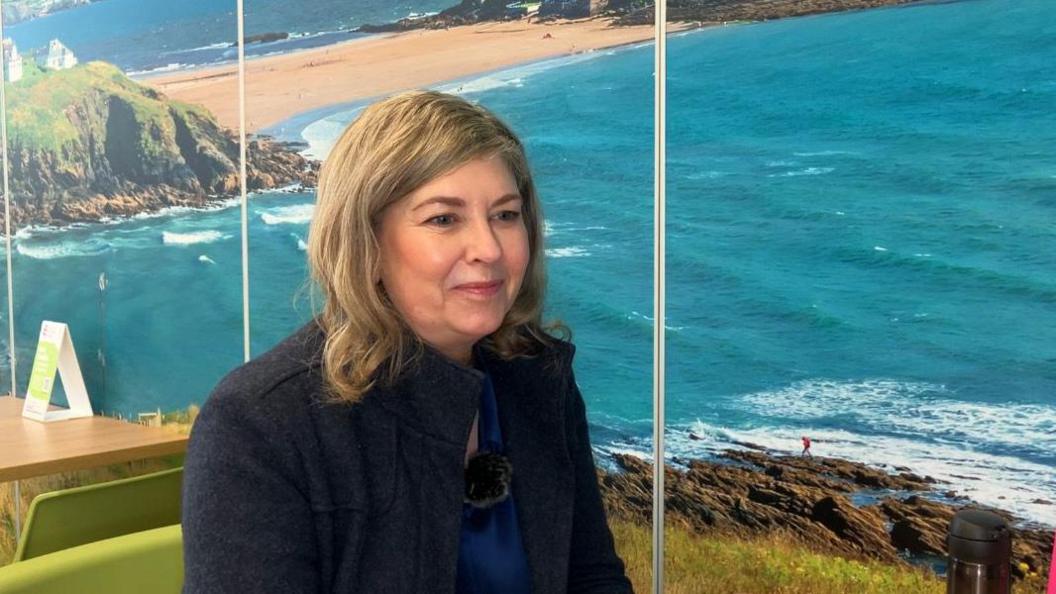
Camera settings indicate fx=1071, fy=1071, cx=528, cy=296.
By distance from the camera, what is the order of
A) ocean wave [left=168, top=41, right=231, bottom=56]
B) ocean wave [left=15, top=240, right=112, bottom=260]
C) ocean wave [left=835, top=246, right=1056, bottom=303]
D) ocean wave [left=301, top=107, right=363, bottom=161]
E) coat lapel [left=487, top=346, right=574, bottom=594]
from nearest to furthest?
coat lapel [left=487, top=346, right=574, bottom=594] → ocean wave [left=835, top=246, right=1056, bottom=303] → ocean wave [left=301, top=107, right=363, bottom=161] → ocean wave [left=168, top=41, right=231, bottom=56] → ocean wave [left=15, top=240, right=112, bottom=260]

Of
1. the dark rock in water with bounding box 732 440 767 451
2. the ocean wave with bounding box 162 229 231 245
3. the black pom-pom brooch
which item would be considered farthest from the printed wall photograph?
the black pom-pom brooch

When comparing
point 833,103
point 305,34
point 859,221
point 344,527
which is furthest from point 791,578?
point 305,34

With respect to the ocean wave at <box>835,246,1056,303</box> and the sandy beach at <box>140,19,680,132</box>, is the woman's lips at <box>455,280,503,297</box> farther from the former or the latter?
the sandy beach at <box>140,19,680,132</box>

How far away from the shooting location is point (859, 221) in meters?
2.02

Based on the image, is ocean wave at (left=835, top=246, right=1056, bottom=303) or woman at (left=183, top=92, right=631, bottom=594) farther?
ocean wave at (left=835, top=246, right=1056, bottom=303)

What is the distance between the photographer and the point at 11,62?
4211 mm

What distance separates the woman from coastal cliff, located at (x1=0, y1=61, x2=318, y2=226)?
1.78 meters

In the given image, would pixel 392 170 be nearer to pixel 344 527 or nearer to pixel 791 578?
pixel 344 527

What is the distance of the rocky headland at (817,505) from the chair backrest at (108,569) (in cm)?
102

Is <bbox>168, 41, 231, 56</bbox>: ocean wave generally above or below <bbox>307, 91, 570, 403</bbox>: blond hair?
above

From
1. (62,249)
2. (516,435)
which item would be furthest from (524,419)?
(62,249)

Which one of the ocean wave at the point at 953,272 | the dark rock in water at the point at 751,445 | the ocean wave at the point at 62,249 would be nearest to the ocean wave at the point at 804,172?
the ocean wave at the point at 953,272

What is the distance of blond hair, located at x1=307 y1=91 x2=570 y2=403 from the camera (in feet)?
4.11

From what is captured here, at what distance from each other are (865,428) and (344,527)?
3.81ft
